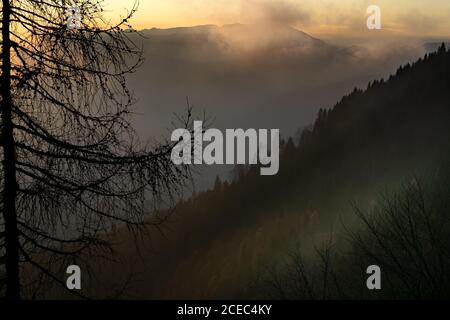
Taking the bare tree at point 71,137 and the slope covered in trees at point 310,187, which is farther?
the slope covered in trees at point 310,187

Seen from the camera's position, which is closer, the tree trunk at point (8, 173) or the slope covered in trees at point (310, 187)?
the tree trunk at point (8, 173)

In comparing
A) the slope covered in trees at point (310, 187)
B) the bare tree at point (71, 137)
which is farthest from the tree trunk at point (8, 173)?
the slope covered in trees at point (310, 187)

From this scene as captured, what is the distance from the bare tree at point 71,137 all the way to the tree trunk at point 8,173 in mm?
11

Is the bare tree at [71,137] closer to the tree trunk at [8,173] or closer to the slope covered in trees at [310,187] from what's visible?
the tree trunk at [8,173]

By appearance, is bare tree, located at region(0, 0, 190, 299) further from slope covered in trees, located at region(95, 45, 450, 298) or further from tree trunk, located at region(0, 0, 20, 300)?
slope covered in trees, located at region(95, 45, 450, 298)

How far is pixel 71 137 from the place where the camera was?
587 cm

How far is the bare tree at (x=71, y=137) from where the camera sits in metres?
5.82

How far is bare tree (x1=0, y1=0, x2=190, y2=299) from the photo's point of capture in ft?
19.1

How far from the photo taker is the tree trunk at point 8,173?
586cm

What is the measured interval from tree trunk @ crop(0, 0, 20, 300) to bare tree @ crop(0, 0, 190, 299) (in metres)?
0.01

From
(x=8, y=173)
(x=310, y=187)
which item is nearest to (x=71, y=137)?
(x=8, y=173)

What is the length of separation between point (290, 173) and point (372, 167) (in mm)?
23394

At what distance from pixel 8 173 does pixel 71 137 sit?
2.81 ft

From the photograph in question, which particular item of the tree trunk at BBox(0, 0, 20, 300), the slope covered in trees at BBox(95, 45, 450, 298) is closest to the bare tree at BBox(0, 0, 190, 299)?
the tree trunk at BBox(0, 0, 20, 300)
